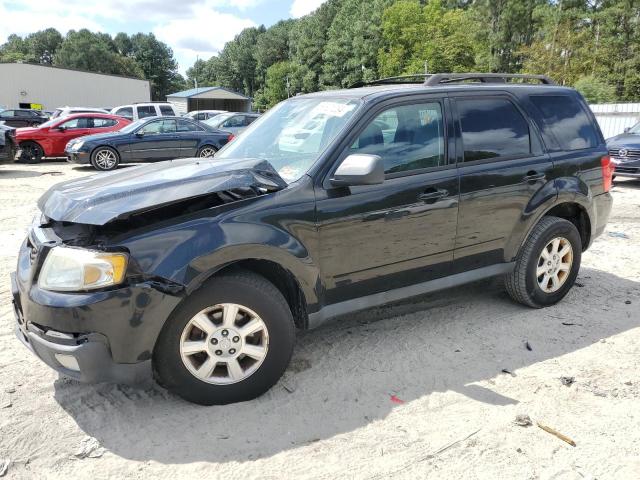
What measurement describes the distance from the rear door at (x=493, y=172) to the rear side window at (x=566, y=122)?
0.75 ft

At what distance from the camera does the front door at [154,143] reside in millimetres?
14930

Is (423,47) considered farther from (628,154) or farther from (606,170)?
(606,170)

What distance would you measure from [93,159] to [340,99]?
40.7 feet

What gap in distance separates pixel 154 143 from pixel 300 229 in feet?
42.1

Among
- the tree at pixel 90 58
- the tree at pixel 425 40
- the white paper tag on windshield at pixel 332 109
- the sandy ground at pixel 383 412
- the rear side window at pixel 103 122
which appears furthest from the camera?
the tree at pixel 90 58

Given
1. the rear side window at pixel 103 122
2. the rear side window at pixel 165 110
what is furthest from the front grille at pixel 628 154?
the rear side window at pixel 165 110

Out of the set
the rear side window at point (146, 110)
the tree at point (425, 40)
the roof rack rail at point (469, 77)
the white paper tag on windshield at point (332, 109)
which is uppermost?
the tree at point (425, 40)

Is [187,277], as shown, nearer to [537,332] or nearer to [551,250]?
[537,332]

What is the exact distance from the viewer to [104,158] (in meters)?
14.7

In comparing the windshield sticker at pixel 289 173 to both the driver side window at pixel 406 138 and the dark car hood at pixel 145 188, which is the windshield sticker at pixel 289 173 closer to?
the dark car hood at pixel 145 188

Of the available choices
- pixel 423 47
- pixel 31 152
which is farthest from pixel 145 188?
pixel 423 47

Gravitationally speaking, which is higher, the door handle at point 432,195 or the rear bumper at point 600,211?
the door handle at point 432,195

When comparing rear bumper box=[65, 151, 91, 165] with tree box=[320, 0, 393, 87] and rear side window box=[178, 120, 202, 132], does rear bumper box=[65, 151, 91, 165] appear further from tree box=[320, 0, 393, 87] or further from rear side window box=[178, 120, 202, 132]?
tree box=[320, 0, 393, 87]

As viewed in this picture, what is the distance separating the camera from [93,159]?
14.5 metres
